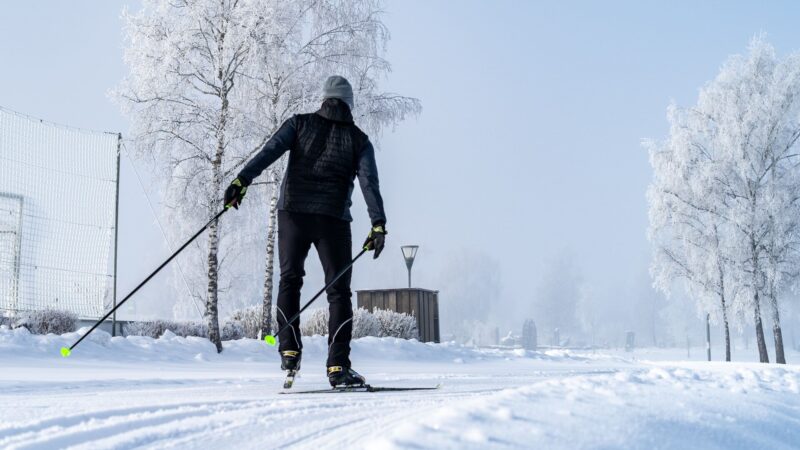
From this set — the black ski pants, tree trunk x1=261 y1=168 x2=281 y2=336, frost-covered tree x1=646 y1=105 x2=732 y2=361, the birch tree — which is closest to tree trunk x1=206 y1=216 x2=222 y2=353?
the birch tree

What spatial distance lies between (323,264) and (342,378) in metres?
0.83

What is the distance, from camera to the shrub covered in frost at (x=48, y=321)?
480 inches

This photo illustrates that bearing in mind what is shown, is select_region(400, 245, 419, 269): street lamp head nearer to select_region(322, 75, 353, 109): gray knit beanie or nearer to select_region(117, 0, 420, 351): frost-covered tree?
select_region(117, 0, 420, 351): frost-covered tree

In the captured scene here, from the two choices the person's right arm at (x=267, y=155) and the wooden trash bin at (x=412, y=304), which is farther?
the wooden trash bin at (x=412, y=304)

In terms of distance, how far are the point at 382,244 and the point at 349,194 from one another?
1.64ft

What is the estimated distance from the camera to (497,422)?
2.55 meters

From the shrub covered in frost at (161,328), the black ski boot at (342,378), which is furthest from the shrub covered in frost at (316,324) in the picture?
the black ski boot at (342,378)

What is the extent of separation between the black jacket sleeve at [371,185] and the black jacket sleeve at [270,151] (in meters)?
0.53

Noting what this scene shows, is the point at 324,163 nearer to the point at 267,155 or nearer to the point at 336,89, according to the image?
the point at 267,155

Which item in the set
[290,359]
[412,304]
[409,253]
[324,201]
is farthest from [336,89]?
[409,253]

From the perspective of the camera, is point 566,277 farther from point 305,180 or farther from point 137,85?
point 305,180

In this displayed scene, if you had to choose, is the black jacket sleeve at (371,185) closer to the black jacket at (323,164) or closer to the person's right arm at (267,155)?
the black jacket at (323,164)

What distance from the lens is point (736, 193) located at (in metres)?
22.0

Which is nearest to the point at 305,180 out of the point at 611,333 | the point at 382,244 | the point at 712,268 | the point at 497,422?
the point at 382,244
